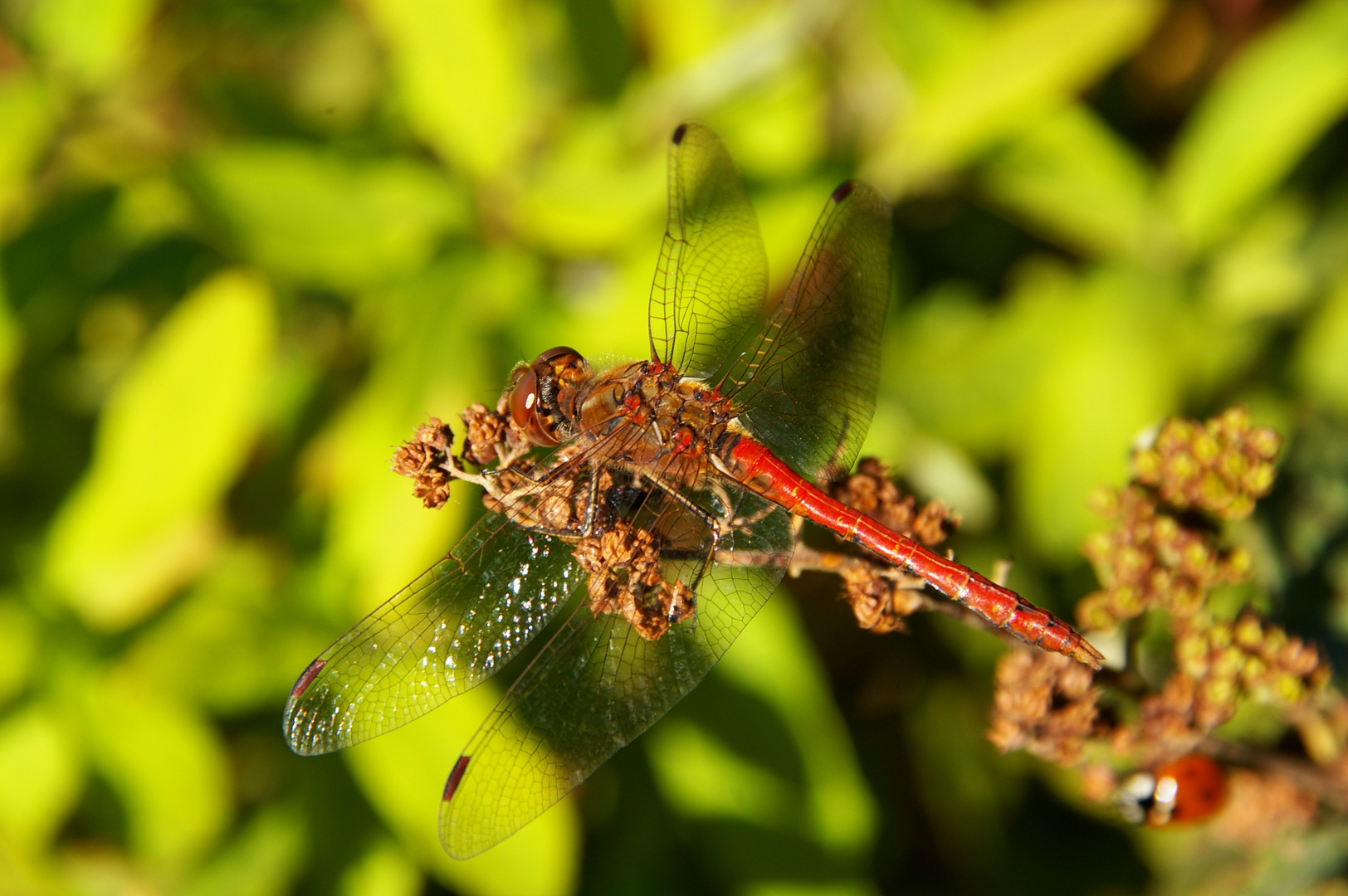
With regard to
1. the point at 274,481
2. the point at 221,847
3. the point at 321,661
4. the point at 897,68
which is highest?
the point at 897,68

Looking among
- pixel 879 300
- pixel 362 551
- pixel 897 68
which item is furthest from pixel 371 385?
pixel 897 68

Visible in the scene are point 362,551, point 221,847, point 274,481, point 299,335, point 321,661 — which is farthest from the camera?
point 299,335

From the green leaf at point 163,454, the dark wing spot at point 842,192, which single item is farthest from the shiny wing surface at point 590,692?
the green leaf at point 163,454

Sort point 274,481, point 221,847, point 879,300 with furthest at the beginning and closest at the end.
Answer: point 274,481
point 221,847
point 879,300

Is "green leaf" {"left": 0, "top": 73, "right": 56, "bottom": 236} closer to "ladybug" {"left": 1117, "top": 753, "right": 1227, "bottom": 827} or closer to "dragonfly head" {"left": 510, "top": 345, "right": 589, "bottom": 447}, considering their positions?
"dragonfly head" {"left": 510, "top": 345, "right": 589, "bottom": 447}

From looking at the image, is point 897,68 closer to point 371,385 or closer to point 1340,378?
point 1340,378

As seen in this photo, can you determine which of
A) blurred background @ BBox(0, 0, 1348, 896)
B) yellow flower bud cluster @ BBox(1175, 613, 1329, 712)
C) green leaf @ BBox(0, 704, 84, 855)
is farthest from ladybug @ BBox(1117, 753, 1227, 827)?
green leaf @ BBox(0, 704, 84, 855)

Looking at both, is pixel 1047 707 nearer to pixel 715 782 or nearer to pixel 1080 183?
pixel 715 782

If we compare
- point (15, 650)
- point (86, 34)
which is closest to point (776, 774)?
point (15, 650)
